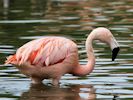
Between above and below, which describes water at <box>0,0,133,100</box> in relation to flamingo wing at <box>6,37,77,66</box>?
below

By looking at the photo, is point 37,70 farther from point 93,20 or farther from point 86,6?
point 86,6

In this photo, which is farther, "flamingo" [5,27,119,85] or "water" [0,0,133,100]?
"flamingo" [5,27,119,85]

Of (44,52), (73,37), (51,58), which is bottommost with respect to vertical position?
(73,37)

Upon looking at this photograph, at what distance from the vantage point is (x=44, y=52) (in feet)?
38.2

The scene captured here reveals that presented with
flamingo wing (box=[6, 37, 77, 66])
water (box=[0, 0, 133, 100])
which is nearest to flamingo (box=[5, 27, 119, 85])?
flamingo wing (box=[6, 37, 77, 66])

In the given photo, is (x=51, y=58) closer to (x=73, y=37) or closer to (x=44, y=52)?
(x=44, y=52)

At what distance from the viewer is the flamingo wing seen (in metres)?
11.5

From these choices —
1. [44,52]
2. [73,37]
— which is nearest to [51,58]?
[44,52]

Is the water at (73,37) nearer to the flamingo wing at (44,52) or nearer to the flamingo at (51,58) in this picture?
the flamingo at (51,58)

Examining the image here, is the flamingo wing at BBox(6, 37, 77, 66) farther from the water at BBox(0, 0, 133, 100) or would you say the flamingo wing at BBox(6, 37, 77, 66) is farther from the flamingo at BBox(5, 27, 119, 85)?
the water at BBox(0, 0, 133, 100)

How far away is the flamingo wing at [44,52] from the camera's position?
37.6 ft

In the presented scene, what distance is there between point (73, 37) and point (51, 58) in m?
5.84

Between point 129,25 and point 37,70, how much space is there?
8.63 meters

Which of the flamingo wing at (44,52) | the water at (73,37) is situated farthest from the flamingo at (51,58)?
the water at (73,37)
